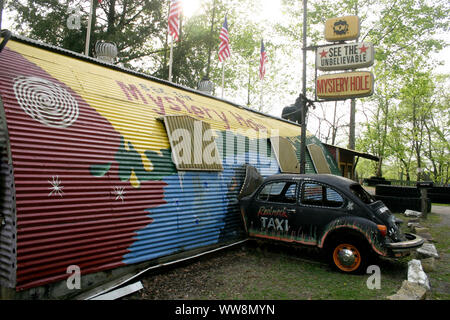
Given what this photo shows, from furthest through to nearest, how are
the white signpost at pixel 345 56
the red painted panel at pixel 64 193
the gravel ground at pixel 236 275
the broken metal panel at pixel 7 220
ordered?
the white signpost at pixel 345 56
the gravel ground at pixel 236 275
the red painted panel at pixel 64 193
the broken metal panel at pixel 7 220

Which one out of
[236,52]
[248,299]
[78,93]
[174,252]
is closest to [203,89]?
[78,93]

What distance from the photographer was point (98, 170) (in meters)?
4.69

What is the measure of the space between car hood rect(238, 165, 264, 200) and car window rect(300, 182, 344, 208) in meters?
1.76

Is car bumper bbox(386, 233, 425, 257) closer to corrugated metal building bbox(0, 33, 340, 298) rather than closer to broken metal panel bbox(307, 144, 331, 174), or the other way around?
corrugated metal building bbox(0, 33, 340, 298)

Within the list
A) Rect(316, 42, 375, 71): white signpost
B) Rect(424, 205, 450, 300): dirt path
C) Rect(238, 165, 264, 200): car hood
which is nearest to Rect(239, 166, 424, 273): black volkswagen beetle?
Rect(238, 165, 264, 200): car hood

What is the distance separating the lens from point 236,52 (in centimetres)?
3550

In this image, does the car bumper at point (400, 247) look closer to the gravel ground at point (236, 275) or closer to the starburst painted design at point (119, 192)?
the gravel ground at point (236, 275)

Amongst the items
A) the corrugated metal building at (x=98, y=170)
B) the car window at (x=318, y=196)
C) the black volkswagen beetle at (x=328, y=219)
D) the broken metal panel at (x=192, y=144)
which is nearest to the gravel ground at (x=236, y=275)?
the corrugated metal building at (x=98, y=170)

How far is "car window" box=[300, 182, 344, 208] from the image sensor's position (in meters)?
6.11

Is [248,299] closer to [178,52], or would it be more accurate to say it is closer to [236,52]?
[178,52]

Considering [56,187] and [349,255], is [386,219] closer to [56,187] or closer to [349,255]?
[349,255]

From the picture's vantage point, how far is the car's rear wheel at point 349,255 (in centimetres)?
536
